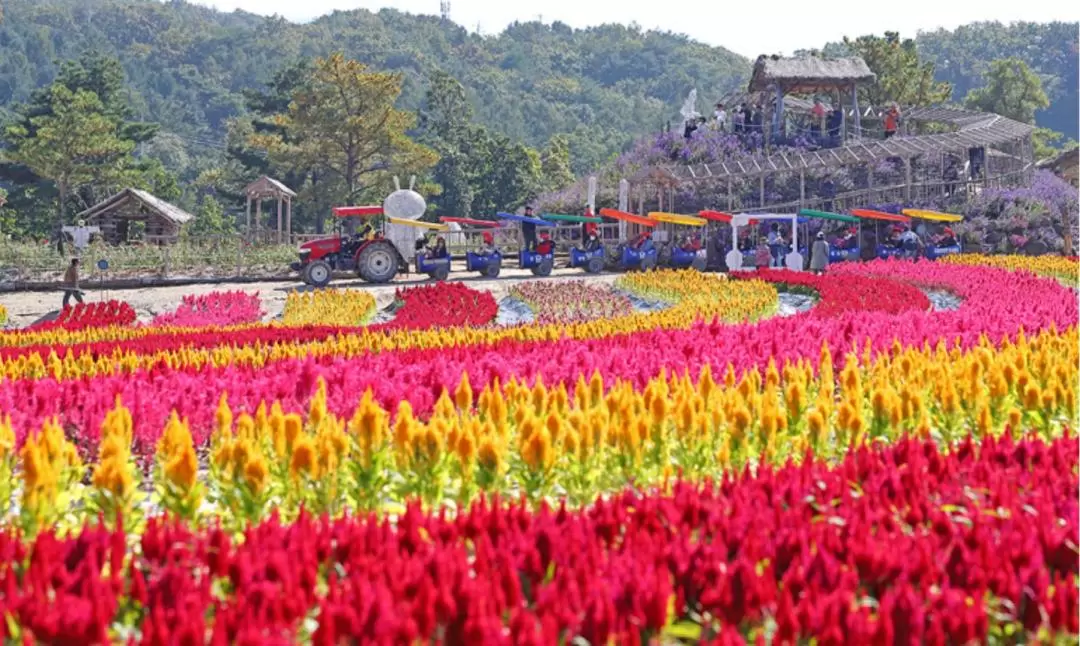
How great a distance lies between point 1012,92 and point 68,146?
42199 millimetres

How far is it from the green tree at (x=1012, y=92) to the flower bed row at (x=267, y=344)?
50.9m

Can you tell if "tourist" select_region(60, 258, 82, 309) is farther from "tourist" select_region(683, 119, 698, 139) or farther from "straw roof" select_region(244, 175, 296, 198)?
"tourist" select_region(683, 119, 698, 139)

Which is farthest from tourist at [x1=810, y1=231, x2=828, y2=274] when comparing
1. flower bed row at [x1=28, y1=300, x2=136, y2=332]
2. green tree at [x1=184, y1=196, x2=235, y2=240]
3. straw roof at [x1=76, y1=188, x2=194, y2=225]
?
green tree at [x1=184, y1=196, x2=235, y2=240]

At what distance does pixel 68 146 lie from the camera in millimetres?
41375

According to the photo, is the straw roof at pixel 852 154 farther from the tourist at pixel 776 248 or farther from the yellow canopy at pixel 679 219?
the tourist at pixel 776 248

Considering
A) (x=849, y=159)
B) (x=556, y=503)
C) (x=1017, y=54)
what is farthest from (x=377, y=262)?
(x=1017, y=54)

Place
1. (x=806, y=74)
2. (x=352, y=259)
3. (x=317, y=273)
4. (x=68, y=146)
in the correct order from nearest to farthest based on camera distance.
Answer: (x=317, y=273) < (x=352, y=259) < (x=68, y=146) < (x=806, y=74)

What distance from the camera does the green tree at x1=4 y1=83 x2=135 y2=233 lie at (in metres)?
41.2

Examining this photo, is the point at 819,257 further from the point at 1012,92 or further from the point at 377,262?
the point at 1012,92

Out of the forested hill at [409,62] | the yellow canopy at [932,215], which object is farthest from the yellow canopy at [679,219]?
the forested hill at [409,62]

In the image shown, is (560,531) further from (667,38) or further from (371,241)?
(667,38)

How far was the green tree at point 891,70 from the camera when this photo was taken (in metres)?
52.3

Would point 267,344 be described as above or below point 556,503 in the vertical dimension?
below

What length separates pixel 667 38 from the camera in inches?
6353
